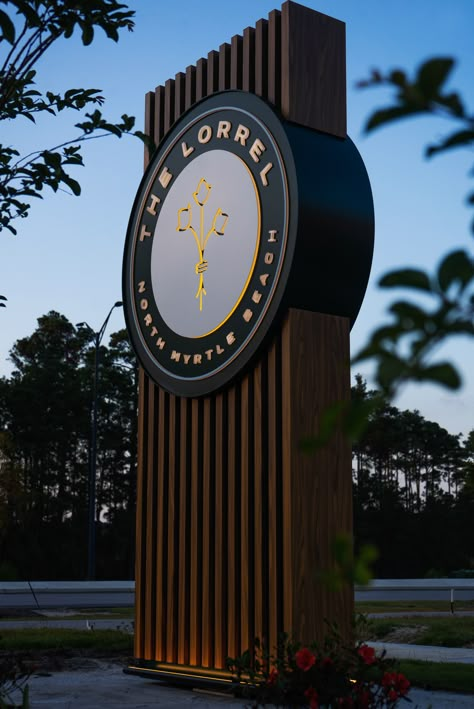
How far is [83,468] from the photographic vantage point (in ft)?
143

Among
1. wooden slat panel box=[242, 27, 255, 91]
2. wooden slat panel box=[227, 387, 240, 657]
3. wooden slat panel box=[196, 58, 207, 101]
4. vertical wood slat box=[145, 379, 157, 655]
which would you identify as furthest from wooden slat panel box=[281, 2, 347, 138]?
vertical wood slat box=[145, 379, 157, 655]

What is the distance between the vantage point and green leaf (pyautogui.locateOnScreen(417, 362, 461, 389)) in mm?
925

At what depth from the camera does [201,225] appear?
7.59 metres

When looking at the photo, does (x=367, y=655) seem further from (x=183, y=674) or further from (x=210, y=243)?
(x=210, y=243)

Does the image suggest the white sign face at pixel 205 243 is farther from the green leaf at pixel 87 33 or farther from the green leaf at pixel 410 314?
the green leaf at pixel 410 314

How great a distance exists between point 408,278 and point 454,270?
0.19ft

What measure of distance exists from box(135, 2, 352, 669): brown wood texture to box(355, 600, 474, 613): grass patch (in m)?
10.7

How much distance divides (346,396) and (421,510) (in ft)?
159

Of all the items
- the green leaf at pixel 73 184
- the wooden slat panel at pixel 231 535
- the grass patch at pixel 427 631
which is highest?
the green leaf at pixel 73 184

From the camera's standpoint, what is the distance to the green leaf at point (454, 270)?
3.40ft

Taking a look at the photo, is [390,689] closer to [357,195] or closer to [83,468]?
[357,195]

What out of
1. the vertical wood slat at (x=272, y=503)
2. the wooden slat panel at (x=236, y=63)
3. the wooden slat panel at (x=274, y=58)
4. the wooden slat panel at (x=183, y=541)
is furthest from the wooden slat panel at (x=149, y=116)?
the vertical wood slat at (x=272, y=503)

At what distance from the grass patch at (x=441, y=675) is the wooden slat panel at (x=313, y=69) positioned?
15.2 ft

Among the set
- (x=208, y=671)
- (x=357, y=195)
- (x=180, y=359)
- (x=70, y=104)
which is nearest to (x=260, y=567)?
(x=208, y=671)
